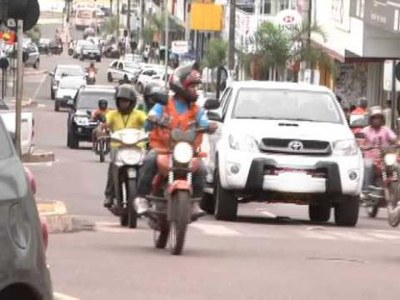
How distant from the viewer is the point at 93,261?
12.2 m

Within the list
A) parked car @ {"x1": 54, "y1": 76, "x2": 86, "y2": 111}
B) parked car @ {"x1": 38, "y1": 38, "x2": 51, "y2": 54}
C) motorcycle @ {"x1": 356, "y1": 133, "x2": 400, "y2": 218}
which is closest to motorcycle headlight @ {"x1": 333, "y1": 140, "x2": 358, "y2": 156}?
motorcycle @ {"x1": 356, "y1": 133, "x2": 400, "y2": 218}

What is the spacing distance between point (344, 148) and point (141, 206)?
4.77 meters

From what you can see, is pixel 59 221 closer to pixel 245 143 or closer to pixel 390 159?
pixel 245 143

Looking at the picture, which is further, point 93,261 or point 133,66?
point 133,66

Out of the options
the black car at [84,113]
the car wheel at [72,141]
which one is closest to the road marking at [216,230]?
the black car at [84,113]

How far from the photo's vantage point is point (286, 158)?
17.6 metres

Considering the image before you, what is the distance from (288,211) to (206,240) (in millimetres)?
7193

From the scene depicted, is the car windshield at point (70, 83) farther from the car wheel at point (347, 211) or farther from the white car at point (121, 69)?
the car wheel at point (347, 211)

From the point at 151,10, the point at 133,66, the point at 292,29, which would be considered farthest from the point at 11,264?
the point at 151,10

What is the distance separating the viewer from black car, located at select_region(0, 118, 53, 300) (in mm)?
5602

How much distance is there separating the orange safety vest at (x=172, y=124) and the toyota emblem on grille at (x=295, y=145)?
162 inches

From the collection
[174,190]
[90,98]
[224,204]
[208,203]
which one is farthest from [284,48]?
[174,190]

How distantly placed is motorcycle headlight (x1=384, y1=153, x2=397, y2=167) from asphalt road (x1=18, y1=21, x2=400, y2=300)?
92 centimetres

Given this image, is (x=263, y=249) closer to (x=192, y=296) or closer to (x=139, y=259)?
(x=139, y=259)
